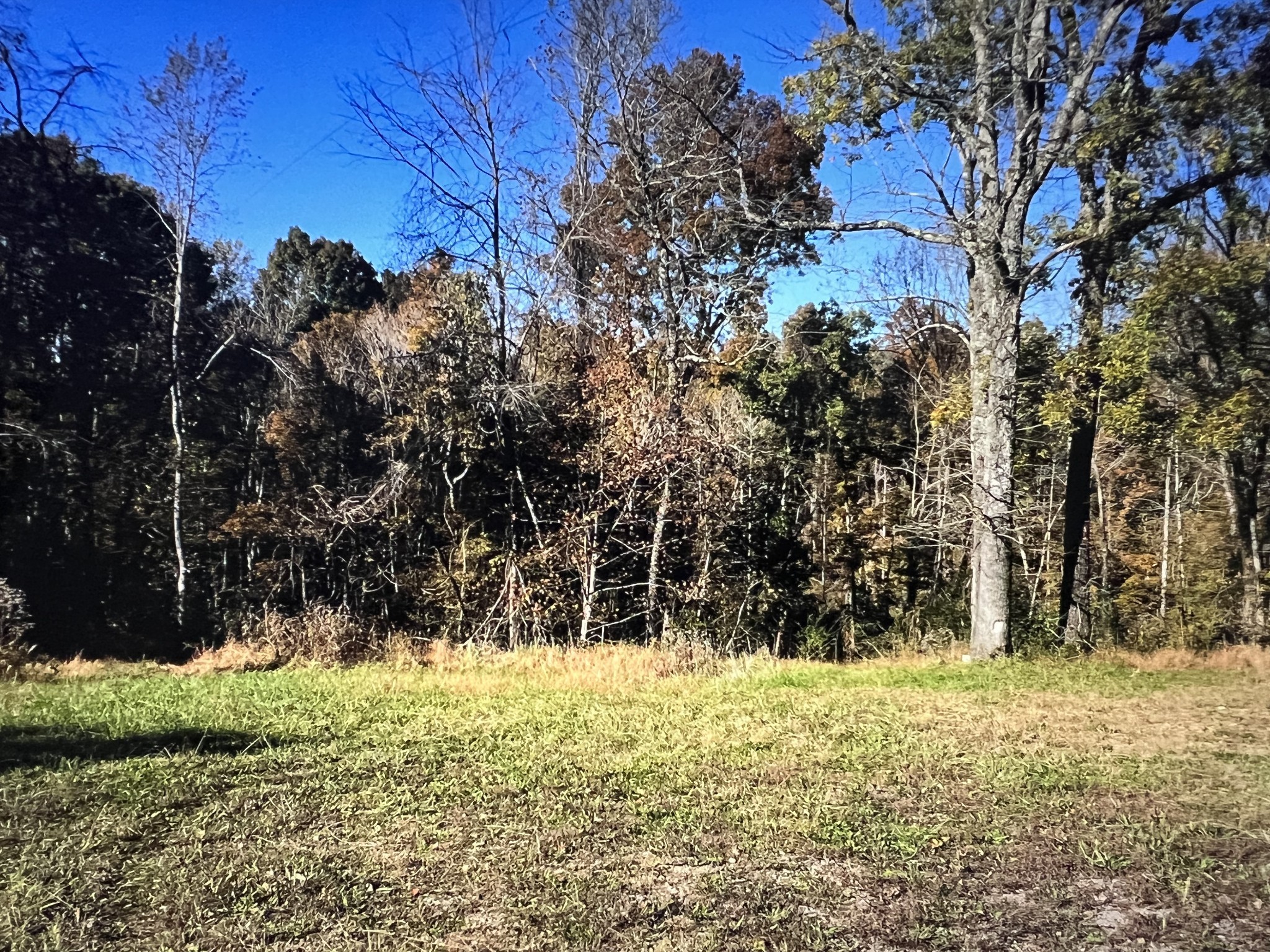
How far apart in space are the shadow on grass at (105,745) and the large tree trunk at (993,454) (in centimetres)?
1012

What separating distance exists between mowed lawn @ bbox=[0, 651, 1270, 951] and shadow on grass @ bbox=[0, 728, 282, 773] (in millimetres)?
36

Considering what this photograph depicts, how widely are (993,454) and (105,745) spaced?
37.9ft

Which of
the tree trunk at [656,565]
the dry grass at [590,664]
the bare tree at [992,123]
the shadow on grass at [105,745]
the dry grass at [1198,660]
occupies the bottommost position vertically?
the shadow on grass at [105,745]

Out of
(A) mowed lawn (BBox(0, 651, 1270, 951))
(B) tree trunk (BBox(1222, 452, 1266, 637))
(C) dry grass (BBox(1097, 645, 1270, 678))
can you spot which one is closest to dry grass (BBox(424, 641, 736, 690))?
(A) mowed lawn (BBox(0, 651, 1270, 951))

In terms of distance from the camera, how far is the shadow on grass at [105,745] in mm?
5824

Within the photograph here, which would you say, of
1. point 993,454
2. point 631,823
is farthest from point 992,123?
point 631,823

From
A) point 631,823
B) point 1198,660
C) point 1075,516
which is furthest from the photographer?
point 1075,516

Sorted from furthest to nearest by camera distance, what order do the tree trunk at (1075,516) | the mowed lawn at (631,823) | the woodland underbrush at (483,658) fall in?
1. the tree trunk at (1075,516)
2. the woodland underbrush at (483,658)
3. the mowed lawn at (631,823)

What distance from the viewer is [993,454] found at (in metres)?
12.8

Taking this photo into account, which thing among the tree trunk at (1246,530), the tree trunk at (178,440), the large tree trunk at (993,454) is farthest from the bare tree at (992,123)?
the tree trunk at (178,440)

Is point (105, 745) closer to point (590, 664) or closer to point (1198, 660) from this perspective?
point (590, 664)

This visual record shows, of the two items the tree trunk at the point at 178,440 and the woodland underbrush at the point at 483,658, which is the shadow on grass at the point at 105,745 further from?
the tree trunk at the point at 178,440

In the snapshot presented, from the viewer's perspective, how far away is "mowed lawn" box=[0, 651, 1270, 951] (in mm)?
3547

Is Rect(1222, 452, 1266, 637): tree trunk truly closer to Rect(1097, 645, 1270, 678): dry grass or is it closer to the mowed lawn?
Rect(1097, 645, 1270, 678): dry grass
